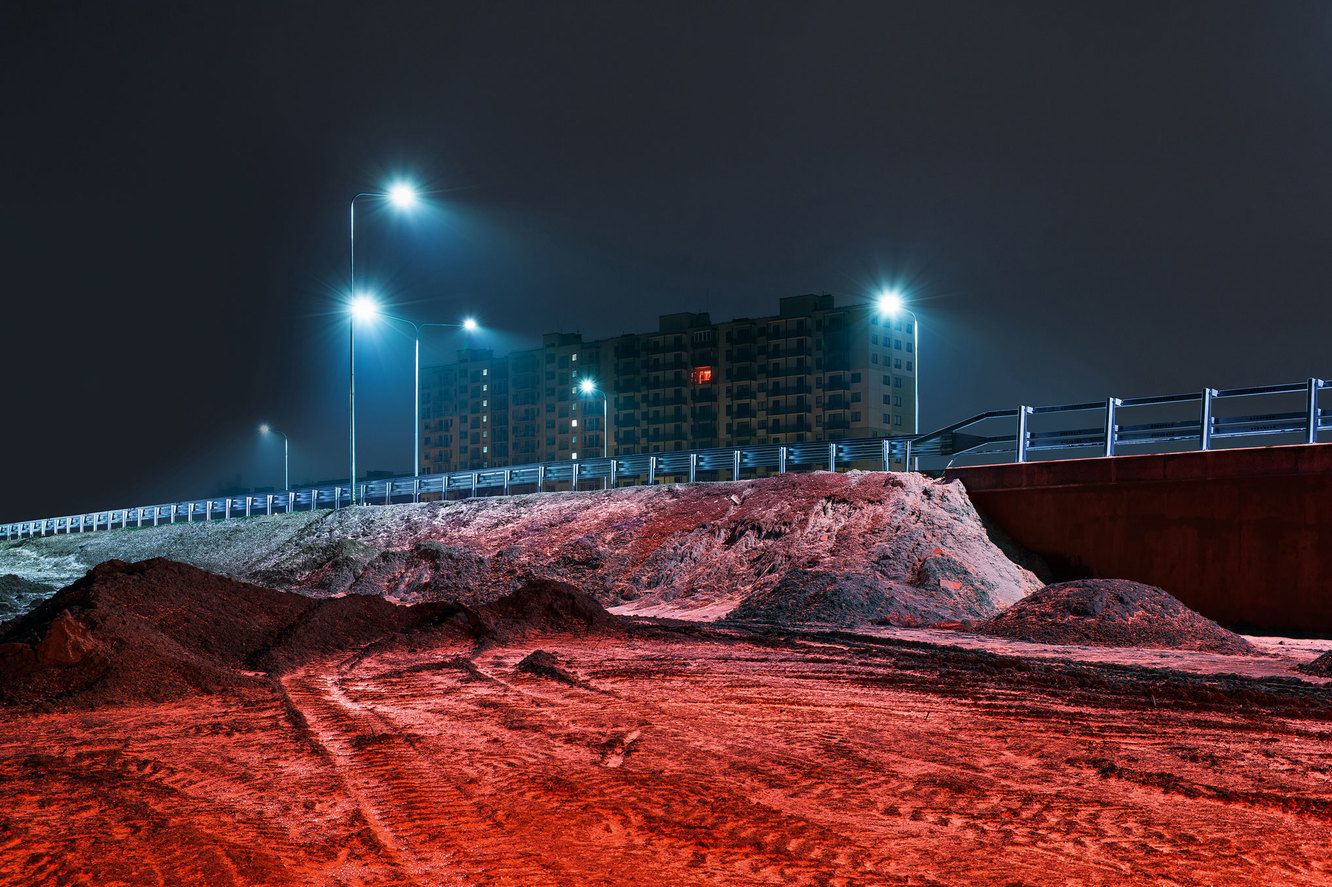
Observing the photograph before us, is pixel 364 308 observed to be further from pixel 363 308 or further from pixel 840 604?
pixel 840 604

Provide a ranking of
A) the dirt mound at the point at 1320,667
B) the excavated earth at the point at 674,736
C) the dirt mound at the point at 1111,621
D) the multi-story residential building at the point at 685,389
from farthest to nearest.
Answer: the multi-story residential building at the point at 685,389 → the dirt mound at the point at 1111,621 → the dirt mound at the point at 1320,667 → the excavated earth at the point at 674,736

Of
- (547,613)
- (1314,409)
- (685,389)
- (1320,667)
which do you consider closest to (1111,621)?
(1320,667)

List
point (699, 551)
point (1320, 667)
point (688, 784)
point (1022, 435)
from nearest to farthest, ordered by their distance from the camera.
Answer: point (688, 784), point (1320, 667), point (1022, 435), point (699, 551)

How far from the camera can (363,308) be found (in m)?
36.5

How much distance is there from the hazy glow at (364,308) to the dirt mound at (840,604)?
22.1 metres

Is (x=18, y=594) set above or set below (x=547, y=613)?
below

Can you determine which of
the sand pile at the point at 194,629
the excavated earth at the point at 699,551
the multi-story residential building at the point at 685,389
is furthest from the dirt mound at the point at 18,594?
the multi-story residential building at the point at 685,389

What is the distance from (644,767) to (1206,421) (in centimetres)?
1605

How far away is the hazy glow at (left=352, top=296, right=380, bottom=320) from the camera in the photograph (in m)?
36.3

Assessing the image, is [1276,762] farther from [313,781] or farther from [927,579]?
[927,579]

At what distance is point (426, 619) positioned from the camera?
16766 millimetres

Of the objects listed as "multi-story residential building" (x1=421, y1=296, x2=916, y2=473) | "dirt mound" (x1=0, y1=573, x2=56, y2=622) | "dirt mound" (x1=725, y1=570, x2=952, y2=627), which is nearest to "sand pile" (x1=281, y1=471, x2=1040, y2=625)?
"dirt mound" (x1=725, y1=570, x2=952, y2=627)

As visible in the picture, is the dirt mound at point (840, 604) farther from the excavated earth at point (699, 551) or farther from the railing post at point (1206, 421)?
the railing post at point (1206, 421)

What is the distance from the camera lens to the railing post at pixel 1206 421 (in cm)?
1875
